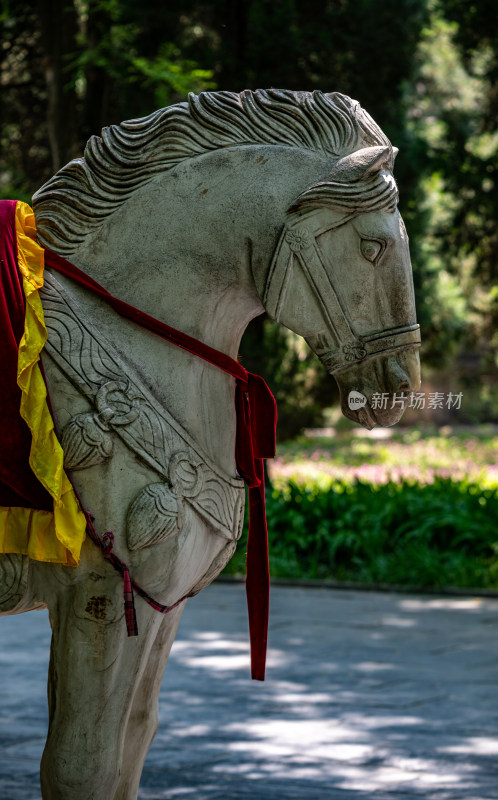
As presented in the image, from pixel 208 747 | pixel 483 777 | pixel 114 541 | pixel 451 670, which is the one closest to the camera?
pixel 114 541

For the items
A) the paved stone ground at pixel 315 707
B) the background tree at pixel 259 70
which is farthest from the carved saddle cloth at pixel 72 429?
the background tree at pixel 259 70

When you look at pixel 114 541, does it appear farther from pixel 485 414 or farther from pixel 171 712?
pixel 485 414

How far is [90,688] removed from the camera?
1.99m

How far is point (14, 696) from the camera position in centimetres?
467

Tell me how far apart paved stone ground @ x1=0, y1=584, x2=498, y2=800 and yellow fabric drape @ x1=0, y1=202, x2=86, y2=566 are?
172 centimetres

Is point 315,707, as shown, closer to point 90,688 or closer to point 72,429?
point 90,688

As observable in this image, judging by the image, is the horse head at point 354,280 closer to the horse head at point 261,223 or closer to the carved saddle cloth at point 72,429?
the horse head at point 261,223

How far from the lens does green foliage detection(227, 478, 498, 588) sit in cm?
753

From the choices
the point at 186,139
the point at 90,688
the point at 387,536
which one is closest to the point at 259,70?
the point at 387,536

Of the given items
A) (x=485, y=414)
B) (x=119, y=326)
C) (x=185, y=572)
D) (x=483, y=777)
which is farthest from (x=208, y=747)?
(x=485, y=414)

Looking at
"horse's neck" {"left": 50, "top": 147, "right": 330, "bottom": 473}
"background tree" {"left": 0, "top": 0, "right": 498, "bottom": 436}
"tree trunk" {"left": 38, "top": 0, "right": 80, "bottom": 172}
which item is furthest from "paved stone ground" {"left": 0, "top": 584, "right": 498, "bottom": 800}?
"tree trunk" {"left": 38, "top": 0, "right": 80, "bottom": 172}

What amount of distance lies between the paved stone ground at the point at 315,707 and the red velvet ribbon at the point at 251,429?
1.31 metres

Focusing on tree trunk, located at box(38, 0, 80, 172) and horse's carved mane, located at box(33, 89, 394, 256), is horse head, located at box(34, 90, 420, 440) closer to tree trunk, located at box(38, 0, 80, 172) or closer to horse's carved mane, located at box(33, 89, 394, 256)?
horse's carved mane, located at box(33, 89, 394, 256)

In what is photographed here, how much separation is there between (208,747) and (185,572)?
2.11 metres
